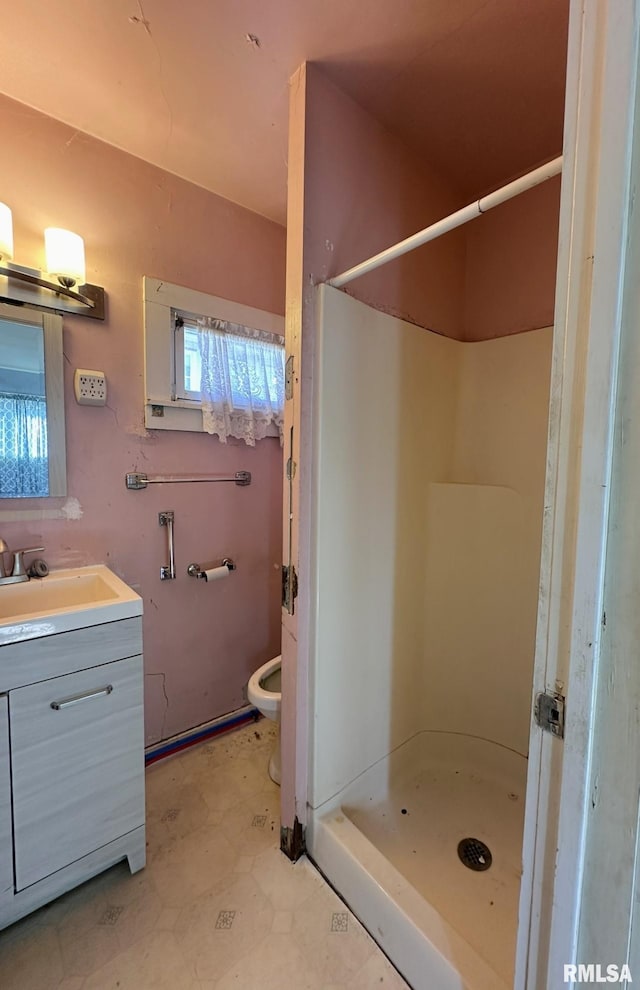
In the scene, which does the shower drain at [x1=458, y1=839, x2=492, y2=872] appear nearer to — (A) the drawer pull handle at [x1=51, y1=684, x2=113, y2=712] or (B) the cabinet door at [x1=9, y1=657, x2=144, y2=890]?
(B) the cabinet door at [x1=9, y1=657, x2=144, y2=890]

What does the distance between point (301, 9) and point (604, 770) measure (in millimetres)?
1684

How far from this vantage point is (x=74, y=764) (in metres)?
1.08

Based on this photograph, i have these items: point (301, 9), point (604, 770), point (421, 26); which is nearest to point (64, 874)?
point (604, 770)

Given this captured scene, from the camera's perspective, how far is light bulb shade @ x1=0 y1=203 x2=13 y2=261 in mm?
1183

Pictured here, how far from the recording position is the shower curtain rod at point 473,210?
2.37 ft

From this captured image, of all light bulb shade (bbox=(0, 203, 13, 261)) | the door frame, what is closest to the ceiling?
light bulb shade (bbox=(0, 203, 13, 261))

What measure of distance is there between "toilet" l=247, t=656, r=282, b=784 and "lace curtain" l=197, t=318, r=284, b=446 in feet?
3.34

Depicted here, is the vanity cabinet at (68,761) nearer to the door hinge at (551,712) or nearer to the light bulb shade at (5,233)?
the door hinge at (551,712)

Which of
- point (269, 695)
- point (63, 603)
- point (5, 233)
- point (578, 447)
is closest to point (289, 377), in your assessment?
point (578, 447)

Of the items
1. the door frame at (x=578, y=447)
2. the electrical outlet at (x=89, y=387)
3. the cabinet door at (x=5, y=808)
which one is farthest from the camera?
the electrical outlet at (x=89, y=387)

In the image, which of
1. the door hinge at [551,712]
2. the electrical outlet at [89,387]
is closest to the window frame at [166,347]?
the electrical outlet at [89,387]

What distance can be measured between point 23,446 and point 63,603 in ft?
1.77

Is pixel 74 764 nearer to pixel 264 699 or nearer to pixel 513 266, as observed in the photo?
pixel 264 699

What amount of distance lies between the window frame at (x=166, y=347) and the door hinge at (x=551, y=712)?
1516 mm
